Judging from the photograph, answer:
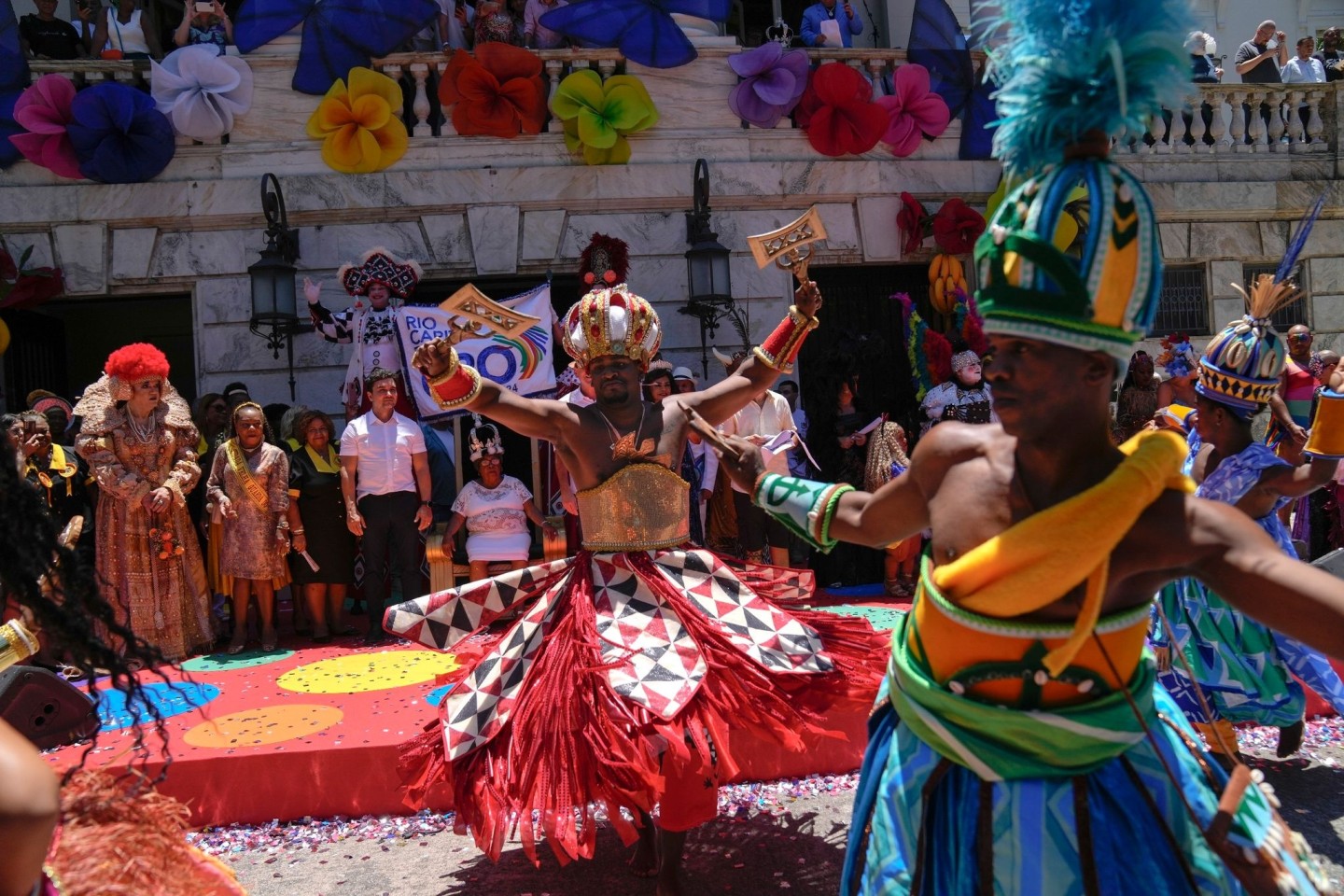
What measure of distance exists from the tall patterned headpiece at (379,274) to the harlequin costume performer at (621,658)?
5687 mm

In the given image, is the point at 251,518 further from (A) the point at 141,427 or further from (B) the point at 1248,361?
(B) the point at 1248,361

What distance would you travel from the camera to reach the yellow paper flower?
1088cm

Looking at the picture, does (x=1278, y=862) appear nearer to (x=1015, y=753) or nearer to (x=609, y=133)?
(x=1015, y=753)

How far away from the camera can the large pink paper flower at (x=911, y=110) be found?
38.3 feet

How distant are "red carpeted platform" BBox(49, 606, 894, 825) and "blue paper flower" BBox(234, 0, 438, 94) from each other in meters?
7.12

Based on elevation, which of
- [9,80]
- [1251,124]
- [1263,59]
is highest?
[1263,59]

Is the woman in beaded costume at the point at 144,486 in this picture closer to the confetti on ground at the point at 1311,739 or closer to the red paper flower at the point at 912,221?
the confetti on ground at the point at 1311,739

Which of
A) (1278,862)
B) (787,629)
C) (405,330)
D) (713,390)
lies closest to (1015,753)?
(1278,862)

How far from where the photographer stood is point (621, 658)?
368cm

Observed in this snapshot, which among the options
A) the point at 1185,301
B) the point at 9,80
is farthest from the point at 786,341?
the point at 1185,301

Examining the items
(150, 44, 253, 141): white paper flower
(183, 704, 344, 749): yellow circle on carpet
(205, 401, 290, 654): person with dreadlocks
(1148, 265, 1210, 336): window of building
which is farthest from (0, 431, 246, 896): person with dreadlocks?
(1148, 265, 1210, 336): window of building

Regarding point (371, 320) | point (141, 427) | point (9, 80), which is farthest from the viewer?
point (9, 80)

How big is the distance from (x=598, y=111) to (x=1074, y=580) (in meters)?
10.0

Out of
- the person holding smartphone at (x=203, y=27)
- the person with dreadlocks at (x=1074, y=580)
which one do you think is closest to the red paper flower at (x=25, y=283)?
the person holding smartphone at (x=203, y=27)
